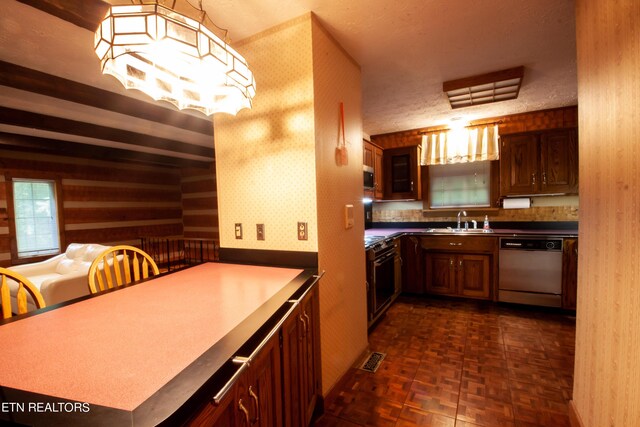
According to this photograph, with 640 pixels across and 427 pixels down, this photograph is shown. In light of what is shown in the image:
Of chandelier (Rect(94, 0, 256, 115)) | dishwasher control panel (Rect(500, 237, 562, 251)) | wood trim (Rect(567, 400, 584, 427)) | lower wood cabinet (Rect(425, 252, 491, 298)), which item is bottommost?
wood trim (Rect(567, 400, 584, 427))

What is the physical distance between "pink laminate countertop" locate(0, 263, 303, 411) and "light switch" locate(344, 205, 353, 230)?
801 mm

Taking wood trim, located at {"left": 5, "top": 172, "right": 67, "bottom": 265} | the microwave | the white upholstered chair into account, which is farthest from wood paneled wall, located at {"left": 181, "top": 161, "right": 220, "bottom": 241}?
the microwave

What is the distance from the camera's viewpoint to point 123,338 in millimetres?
773

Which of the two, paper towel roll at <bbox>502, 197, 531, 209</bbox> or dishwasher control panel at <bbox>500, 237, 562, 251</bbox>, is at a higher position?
paper towel roll at <bbox>502, 197, 531, 209</bbox>

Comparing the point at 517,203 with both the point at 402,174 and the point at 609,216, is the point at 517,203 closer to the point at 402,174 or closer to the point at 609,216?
the point at 402,174

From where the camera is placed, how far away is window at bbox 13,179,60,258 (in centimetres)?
445

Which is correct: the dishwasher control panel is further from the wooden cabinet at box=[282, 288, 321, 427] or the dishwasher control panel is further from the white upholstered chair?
the white upholstered chair

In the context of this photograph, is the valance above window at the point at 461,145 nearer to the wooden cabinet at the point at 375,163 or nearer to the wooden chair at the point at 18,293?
the wooden cabinet at the point at 375,163

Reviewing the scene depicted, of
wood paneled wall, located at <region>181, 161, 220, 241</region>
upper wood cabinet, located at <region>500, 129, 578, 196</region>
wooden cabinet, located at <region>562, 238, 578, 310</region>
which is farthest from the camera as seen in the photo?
wood paneled wall, located at <region>181, 161, 220, 241</region>

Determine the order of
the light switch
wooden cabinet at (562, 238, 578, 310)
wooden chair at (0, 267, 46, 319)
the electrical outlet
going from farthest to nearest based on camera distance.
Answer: wooden cabinet at (562, 238, 578, 310) < the light switch < the electrical outlet < wooden chair at (0, 267, 46, 319)

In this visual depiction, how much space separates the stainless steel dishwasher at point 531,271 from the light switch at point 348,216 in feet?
7.32

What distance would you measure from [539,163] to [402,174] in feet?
5.33

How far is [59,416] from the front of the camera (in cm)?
47

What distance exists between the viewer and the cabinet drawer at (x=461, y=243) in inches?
127
